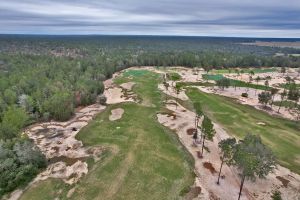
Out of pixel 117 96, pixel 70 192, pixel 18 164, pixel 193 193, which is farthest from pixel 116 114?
pixel 193 193

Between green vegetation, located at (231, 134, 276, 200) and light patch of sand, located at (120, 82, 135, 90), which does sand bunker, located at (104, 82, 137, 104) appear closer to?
light patch of sand, located at (120, 82, 135, 90)

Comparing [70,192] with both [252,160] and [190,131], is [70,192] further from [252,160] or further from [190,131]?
[190,131]

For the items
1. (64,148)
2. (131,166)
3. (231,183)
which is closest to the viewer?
Answer: (231,183)

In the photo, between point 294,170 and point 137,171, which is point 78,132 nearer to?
point 137,171

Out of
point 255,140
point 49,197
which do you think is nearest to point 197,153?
point 255,140

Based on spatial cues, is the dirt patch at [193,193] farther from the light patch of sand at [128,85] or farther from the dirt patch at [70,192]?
the light patch of sand at [128,85]

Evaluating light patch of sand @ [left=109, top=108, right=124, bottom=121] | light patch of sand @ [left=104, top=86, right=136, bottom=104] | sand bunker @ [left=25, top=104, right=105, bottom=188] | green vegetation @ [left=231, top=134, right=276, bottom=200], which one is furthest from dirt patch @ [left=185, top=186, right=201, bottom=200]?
light patch of sand @ [left=104, top=86, right=136, bottom=104]
